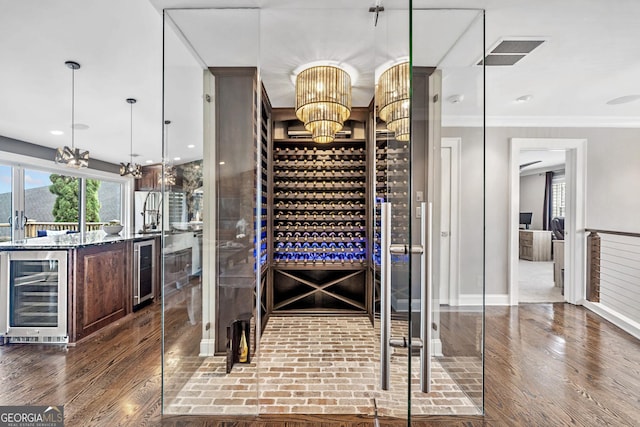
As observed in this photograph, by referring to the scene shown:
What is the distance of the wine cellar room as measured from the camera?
946mm

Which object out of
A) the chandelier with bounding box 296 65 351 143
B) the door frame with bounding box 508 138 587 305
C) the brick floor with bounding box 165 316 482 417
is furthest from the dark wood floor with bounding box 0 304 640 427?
the chandelier with bounding box 296 65 351 143

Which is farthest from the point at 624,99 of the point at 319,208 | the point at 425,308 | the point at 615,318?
the point at 425,308

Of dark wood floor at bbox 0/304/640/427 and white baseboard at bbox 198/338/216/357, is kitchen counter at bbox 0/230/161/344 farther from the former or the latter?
white baseboard at bbox 198/338/216/357

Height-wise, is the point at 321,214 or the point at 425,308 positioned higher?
the point at 321,214

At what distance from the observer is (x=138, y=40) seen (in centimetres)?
205

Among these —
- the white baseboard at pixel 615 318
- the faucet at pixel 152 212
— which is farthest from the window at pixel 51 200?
the white baseboard at pixel 615 318

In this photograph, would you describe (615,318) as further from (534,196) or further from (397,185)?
(534,196)

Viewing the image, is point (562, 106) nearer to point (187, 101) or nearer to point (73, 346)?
point (187, 101)

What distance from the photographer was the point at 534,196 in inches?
327

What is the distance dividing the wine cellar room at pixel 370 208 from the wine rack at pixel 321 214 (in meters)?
0.20

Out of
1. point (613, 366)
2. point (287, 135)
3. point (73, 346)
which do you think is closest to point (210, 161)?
point (287, 135)

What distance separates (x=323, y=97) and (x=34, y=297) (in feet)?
10.2

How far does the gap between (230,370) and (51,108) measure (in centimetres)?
355

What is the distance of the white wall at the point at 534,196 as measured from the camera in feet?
26.6
